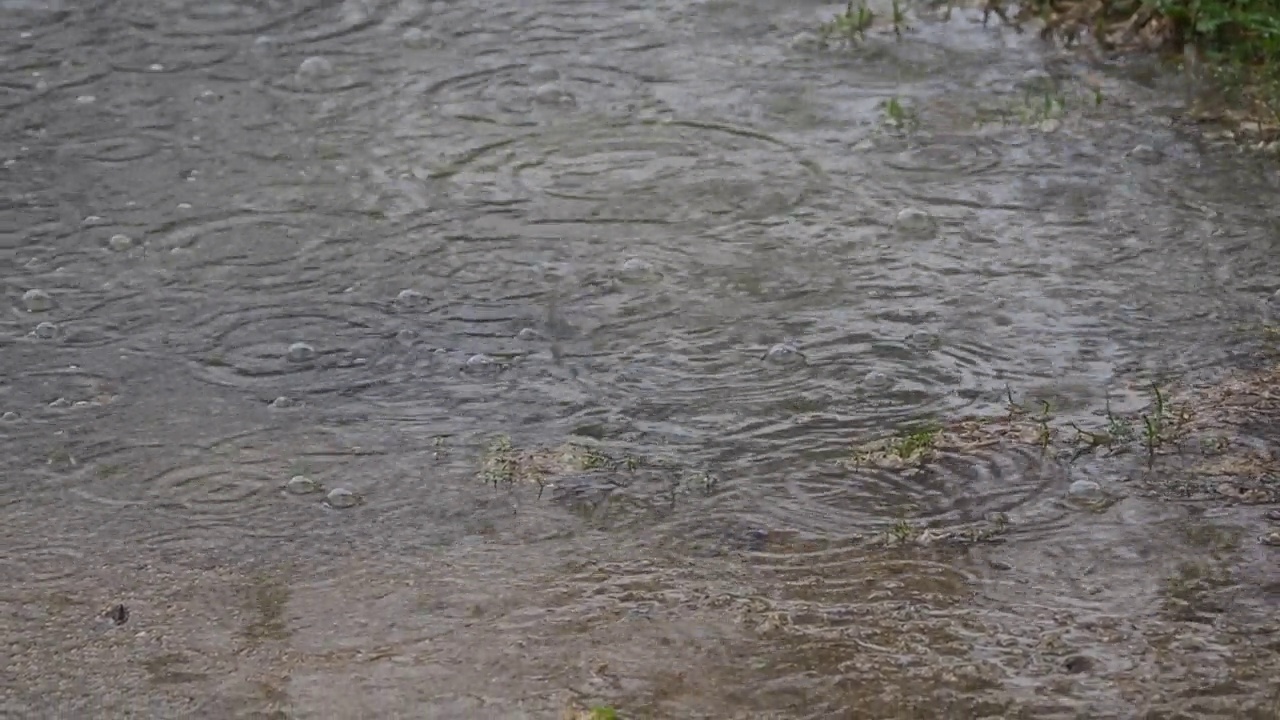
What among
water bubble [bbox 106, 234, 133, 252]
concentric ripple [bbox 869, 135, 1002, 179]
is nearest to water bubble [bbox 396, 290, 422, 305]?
water bubble [bbox 106, 234, 133, 252]

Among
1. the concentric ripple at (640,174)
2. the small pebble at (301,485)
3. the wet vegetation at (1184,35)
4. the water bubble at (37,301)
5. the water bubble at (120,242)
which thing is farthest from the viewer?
the wet vegetation at (1184,35)

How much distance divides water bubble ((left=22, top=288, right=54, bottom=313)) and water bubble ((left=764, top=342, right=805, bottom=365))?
151 cm

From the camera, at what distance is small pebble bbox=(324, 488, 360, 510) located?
9.31 ft

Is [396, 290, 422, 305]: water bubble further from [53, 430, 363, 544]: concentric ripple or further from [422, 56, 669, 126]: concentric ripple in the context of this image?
[422, 56, 669, 126]: concentric ripple

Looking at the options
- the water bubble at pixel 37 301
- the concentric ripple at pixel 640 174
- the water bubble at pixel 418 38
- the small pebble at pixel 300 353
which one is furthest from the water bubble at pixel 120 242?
the water bubble at pixel 418 38

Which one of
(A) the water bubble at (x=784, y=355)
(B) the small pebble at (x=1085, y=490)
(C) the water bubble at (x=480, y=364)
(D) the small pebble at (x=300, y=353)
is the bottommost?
(B) the small pebble at (x=1085, y=490)

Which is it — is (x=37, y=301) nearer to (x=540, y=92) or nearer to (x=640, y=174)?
(x=640, y=174)

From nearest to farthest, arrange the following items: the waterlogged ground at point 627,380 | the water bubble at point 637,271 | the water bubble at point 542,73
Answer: the waterlogged ground at point 627,380
the water bubble at point 637,271
the water bubble at point 542,73

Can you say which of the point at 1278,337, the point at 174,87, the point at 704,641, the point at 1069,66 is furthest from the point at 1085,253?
the point at 174,87

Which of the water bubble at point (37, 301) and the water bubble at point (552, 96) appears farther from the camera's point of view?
the water bubble at point (552, 96)

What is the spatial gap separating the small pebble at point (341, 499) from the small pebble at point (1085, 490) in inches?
47.7

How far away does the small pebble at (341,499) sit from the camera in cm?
284

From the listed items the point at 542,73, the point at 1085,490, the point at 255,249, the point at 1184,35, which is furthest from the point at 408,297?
the point at 1184,35

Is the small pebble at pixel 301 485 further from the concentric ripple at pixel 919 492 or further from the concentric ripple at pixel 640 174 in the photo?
the concentric ripple at pixel 640 174
